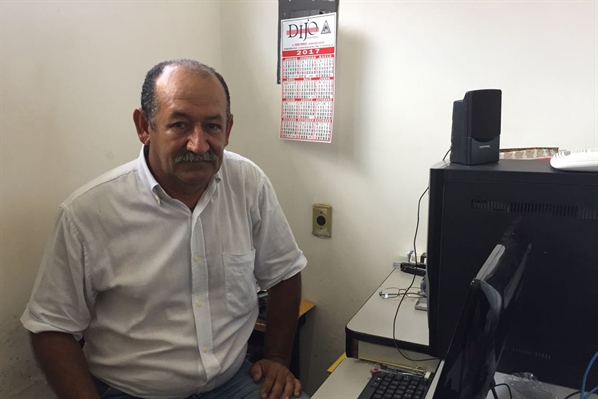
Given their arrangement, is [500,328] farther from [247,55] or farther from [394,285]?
[247,55]

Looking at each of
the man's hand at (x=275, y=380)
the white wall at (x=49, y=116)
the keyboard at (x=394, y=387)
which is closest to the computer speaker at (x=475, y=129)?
the keyboard at (x=394, y=387)

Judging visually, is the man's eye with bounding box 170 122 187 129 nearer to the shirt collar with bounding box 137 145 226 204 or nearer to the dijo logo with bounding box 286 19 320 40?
the shirt collar with bounding box 137 145 226 204

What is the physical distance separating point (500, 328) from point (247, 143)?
148 centimetres

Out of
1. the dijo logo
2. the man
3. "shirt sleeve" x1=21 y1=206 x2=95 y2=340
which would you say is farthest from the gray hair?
the dijo logo

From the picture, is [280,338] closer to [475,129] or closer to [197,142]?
[197,142]

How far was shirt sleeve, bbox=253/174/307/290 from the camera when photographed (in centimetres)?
133

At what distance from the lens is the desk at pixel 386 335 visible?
1087 millimetres

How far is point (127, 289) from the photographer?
43.1 inches

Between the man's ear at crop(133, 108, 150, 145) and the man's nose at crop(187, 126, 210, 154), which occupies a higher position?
the man's ear at crop(133, 108, 150, 145)

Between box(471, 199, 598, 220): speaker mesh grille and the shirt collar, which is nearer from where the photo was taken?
box(471, 199, 598, 220): speaker mesh grille

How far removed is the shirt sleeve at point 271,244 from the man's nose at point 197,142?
271mm

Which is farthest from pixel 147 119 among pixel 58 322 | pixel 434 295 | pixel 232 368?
pixel 434 295

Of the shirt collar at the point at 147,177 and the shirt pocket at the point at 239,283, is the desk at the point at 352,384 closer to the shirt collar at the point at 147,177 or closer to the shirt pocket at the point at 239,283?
the shirt pocket at the point at 239,283

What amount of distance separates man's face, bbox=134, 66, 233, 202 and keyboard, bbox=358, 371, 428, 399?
0.61m
